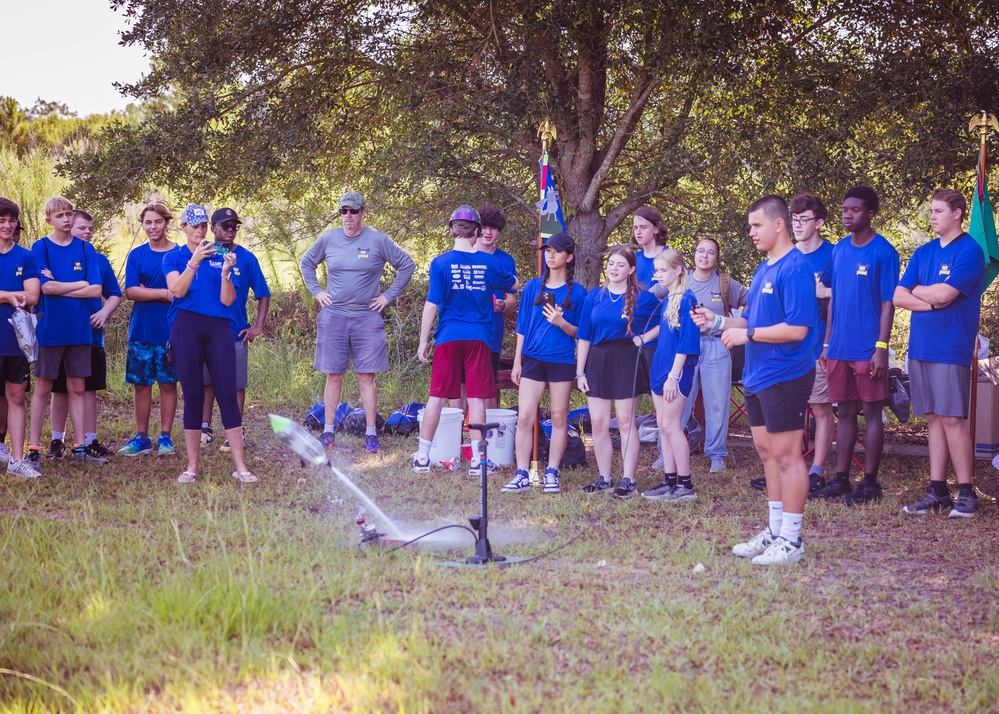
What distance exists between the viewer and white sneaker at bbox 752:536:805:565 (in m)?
Answer: 4.96

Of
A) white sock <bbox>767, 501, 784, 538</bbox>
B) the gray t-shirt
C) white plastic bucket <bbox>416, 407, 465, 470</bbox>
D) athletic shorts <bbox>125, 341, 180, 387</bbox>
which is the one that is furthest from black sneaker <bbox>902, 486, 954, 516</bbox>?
athletic shorts <bbox>125, 341, 180, 387</bbox>

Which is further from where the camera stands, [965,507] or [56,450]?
[56,450]

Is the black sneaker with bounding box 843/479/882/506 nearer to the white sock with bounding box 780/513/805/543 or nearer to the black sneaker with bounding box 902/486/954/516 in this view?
the black sneaker with bounding box 902/486/954/516

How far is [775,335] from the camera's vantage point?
4.85 meters

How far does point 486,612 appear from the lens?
4164 millimetres

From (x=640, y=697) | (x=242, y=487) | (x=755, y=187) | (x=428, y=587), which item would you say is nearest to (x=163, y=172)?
(x=242, y=487)

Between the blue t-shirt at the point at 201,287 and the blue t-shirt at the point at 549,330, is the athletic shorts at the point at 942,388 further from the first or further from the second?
the blue t-shirt at the point at 201,287

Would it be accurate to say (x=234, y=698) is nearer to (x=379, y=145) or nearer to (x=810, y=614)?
(x=810, y=614)

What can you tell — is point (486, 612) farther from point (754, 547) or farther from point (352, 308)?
point (352, 308)

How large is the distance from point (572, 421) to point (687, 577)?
4312 mm

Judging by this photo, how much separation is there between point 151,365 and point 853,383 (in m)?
5.38

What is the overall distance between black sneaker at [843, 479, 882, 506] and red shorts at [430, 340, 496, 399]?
2.63m

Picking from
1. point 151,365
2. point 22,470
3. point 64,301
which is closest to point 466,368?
point 151,365

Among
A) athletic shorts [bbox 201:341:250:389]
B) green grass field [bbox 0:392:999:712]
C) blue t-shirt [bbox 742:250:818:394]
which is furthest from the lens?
athletic shorts [bbox 201:341:250:389]
